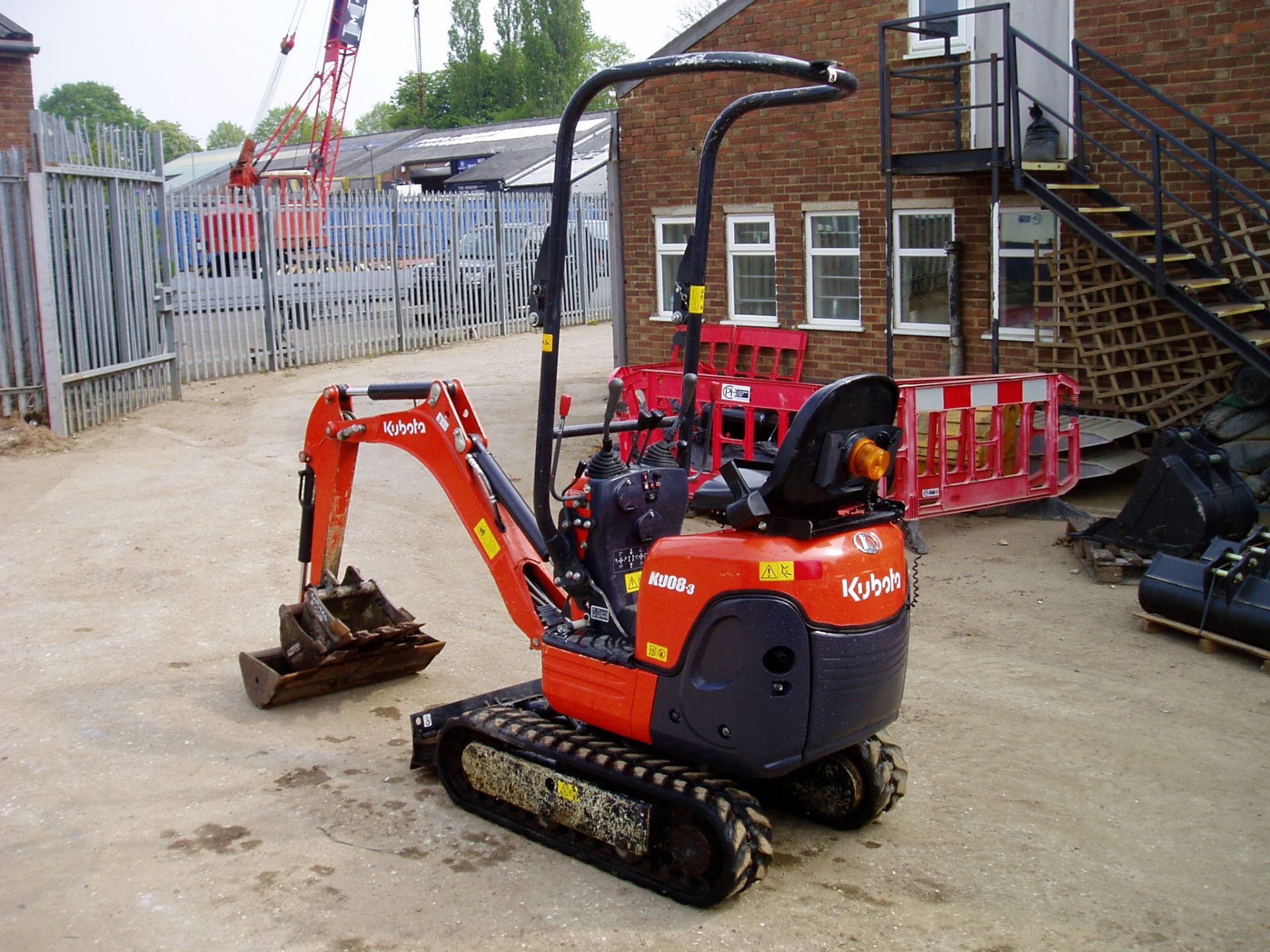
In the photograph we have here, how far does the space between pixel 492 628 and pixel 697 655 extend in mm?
3837

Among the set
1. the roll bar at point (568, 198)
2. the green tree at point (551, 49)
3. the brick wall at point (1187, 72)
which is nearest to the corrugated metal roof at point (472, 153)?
the brick wall at point (1187, 72)

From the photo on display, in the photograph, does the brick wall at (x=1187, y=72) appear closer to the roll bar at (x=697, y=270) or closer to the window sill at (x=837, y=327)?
the window sill at (x=837, y=327)

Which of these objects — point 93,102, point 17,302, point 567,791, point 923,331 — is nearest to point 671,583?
point 567,791

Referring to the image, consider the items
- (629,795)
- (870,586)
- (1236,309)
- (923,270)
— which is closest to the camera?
(870,586)

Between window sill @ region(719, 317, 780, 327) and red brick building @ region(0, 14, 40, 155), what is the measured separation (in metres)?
14.1

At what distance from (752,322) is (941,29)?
4.05 m

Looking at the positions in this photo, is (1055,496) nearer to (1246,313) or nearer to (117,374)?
(1246,313)

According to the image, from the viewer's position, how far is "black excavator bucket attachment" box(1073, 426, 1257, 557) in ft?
29.3

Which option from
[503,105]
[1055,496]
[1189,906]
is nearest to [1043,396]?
[1055,496]

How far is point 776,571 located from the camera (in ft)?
14.7

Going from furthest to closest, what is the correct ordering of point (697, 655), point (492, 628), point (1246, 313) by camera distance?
point (1246, 313), point (492, 628), point (697, 655)

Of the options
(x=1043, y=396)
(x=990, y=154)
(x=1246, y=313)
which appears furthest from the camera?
(x=990, y=154)

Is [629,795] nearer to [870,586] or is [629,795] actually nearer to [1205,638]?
[870,586]

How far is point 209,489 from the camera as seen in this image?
11.7 metres
